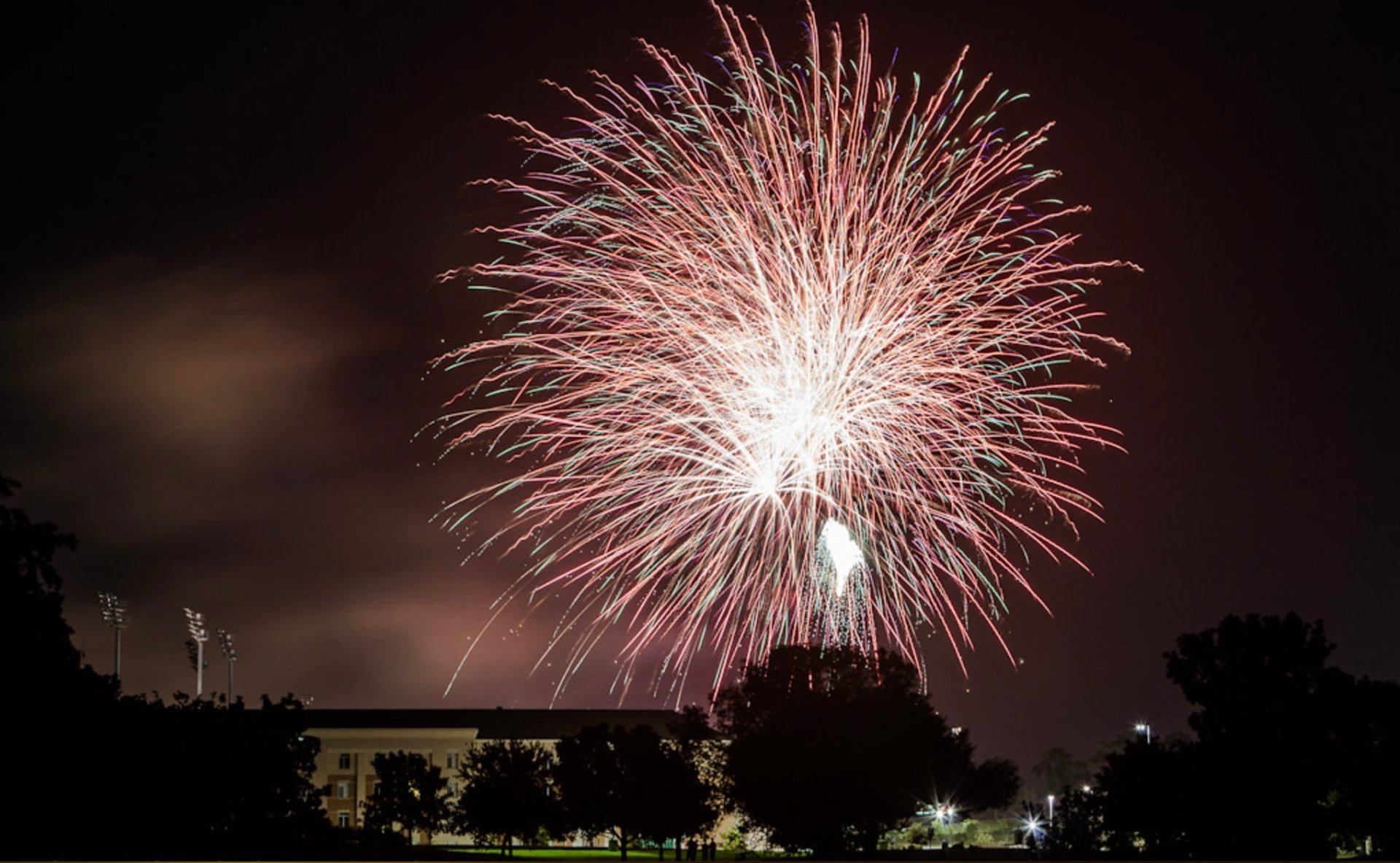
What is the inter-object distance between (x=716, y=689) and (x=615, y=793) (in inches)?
253

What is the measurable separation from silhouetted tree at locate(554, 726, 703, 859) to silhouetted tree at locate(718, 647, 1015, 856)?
2.43 m

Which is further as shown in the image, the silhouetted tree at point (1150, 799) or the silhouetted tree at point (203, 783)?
the silhouetted tree at point (1150, 799)

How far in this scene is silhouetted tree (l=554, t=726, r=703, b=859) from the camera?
66.4 metres

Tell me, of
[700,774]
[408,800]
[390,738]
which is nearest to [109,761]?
[700,774]

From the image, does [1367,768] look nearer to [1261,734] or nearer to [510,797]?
[1261,734]

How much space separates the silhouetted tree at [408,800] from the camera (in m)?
91.1

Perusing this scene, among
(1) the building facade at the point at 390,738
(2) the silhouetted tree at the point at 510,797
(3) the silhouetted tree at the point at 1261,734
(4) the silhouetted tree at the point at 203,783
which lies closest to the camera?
(4) the silhouetted tree at the point at 203,783

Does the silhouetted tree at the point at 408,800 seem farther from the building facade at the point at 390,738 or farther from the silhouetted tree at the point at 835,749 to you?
the silhouetted tree at the point at 835,749

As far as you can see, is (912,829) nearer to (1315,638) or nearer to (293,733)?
(1315,638)

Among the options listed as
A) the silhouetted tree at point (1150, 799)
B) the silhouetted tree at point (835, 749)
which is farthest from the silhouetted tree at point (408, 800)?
the silhouetted tree at point (1150, 799)

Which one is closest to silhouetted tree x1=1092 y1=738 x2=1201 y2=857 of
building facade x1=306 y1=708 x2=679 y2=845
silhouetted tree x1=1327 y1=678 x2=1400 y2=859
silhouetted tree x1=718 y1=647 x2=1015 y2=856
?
silhouetted tree x1=1327 y1=678 x2=1400 y2=859

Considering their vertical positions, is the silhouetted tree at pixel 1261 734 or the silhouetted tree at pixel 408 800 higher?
the silhouetted tree at pixel 1261 734

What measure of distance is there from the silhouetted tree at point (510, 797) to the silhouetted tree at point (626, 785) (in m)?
2.50

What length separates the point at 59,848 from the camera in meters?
28.0
